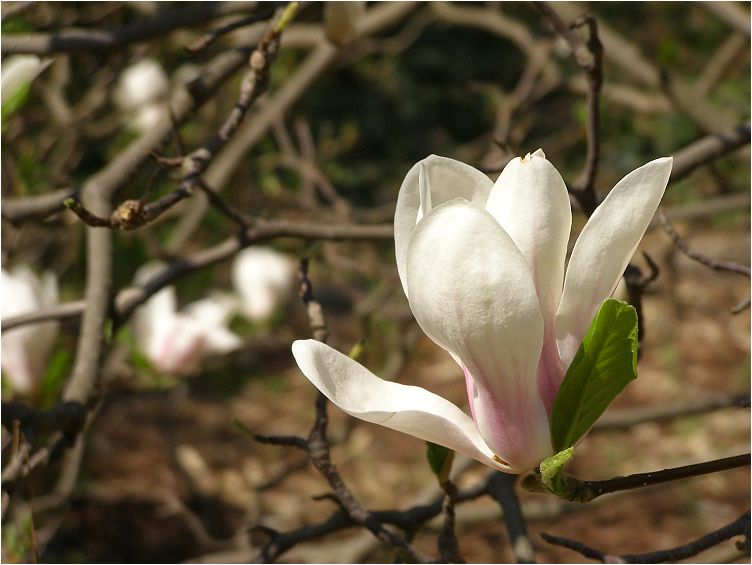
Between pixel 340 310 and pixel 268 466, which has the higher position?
pixel 268 466

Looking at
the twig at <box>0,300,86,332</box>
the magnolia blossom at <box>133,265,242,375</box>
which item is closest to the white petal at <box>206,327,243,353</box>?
the magnolia blossom at <box>133,265,242,375</box>

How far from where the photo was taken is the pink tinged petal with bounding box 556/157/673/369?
1.81 feet

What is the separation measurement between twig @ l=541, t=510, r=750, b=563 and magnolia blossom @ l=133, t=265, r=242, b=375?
0.90 m

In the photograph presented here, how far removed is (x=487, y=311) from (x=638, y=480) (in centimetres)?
15

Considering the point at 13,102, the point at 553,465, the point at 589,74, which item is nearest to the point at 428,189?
the point at 553,465

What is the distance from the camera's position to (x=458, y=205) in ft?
1.69

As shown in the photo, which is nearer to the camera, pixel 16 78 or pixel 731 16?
pixel 16 78

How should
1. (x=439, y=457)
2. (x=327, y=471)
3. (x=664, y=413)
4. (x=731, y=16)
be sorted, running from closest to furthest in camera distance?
(x=439, y=457) < (x=327, y=471) < (x=731, y=16) < (x=664, y=413)

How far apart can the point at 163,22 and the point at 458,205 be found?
0.75 m

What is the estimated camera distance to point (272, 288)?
6.62ft

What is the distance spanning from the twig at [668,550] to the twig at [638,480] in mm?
148

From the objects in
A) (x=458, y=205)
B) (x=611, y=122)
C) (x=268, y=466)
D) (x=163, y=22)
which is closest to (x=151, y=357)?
(x=163, y=22)

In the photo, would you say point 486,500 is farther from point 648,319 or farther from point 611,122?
point 611,122

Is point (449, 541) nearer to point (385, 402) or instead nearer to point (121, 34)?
point (385, 402)
